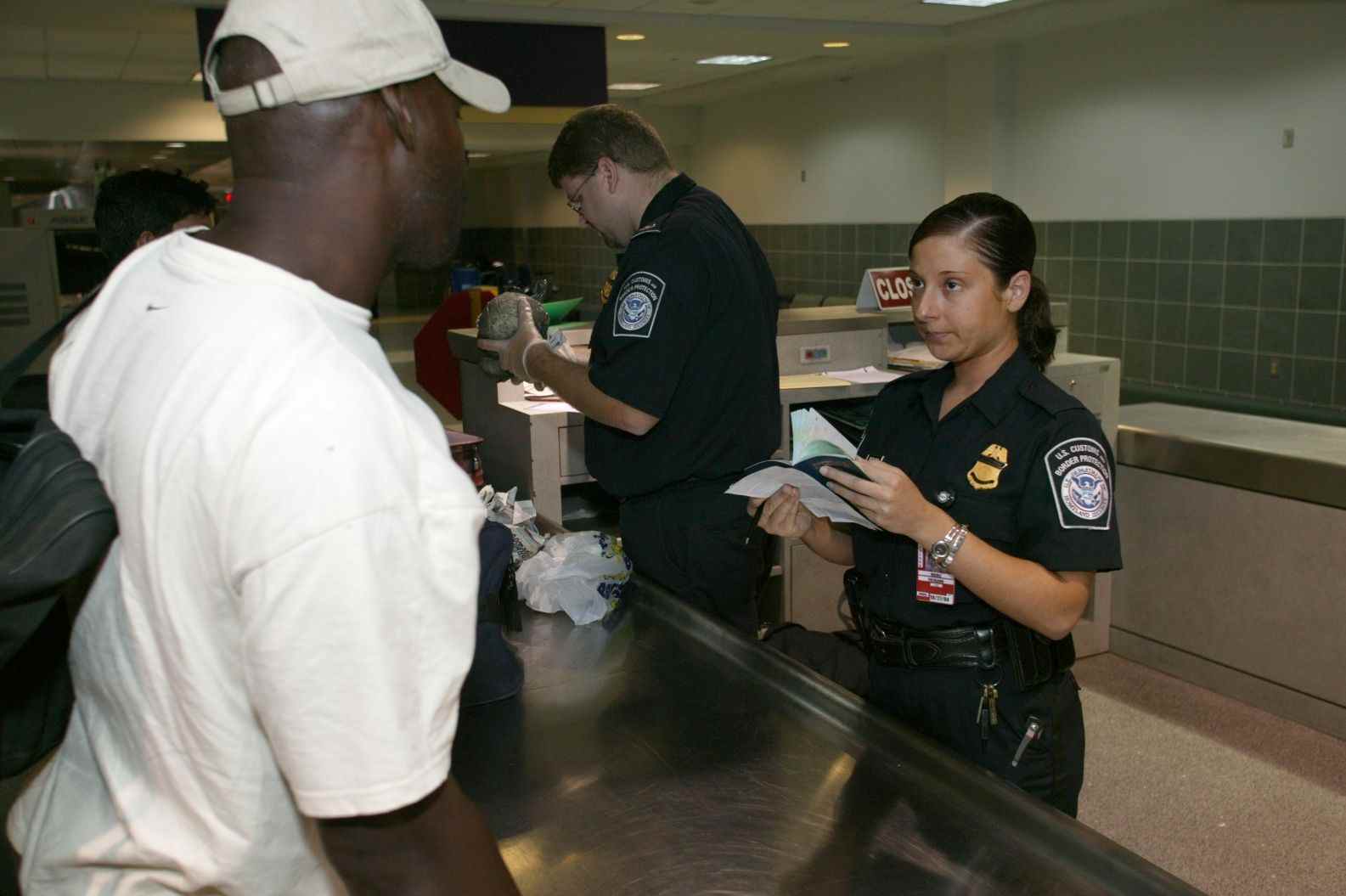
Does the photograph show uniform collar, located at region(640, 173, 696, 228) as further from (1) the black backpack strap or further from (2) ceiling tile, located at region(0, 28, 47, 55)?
(2) ceiling tile, located at region(0, 28, 47, 55)

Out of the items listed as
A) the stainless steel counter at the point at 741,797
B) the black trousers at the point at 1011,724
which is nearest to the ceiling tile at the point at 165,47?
the stainless steel counter at the point at 741,797

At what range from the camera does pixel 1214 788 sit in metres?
2.95

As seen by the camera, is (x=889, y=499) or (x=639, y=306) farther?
(x=639, y=306)

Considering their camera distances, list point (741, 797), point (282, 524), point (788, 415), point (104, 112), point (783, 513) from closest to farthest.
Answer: point (282, 524) → point (741, 797) → point (783, 513) → point (788, 415) → point (104, 112)

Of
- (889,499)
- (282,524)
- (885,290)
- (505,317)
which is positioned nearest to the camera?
(282,524)

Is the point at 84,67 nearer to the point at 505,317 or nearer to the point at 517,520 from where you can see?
the point at 505,317

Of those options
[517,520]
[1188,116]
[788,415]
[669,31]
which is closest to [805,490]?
[517,520]

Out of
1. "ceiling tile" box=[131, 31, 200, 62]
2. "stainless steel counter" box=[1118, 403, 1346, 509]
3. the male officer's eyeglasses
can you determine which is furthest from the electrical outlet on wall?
Answer: "ceiling tile" box=[131, 31, 200, 62]

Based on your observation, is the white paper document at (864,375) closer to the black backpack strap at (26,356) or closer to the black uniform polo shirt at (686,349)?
the black uniform polo shirt at (686,349)

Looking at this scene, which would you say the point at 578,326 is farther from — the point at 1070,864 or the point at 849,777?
the point at 1070,864

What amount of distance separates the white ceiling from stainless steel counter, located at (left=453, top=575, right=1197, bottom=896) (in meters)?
5.31

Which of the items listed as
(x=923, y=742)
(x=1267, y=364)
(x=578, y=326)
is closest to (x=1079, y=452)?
(x=923, y=742)

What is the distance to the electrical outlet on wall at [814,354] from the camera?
11.5ft

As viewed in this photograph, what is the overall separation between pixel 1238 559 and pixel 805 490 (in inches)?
93.1
